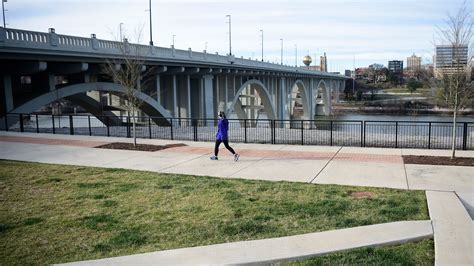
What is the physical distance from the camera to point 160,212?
7.19m

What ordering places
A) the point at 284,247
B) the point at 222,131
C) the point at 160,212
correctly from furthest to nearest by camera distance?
the point at 222,131 → the point at 160,212 → the point at 284,247

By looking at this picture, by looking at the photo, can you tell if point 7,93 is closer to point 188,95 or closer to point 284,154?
point 188,95

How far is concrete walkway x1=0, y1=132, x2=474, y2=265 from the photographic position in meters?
6.09

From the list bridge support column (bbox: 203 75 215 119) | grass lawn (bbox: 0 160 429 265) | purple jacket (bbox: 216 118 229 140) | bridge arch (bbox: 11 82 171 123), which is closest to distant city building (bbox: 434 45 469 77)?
grass lawn (bbox: 0 160 429 265)

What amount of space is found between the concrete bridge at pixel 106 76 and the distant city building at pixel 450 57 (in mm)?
14157

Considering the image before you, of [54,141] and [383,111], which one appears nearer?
[54,141]

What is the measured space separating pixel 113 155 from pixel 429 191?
9.11 meters

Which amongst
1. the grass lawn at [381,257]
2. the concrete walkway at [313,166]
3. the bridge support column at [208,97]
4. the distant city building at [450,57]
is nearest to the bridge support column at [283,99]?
the bridge support column at [208,97]

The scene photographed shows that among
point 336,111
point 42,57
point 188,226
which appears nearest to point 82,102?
point 42,57

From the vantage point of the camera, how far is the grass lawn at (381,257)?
4.92 meters

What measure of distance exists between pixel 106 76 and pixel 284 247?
24521 millimetres

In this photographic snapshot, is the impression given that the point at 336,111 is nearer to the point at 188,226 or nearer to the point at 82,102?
the point at 82,102

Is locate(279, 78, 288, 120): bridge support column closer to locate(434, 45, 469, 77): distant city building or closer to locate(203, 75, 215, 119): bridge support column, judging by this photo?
locate(203, 75, 215, 119): bridge support column

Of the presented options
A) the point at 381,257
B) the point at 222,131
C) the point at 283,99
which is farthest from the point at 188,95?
the point at 381,257
